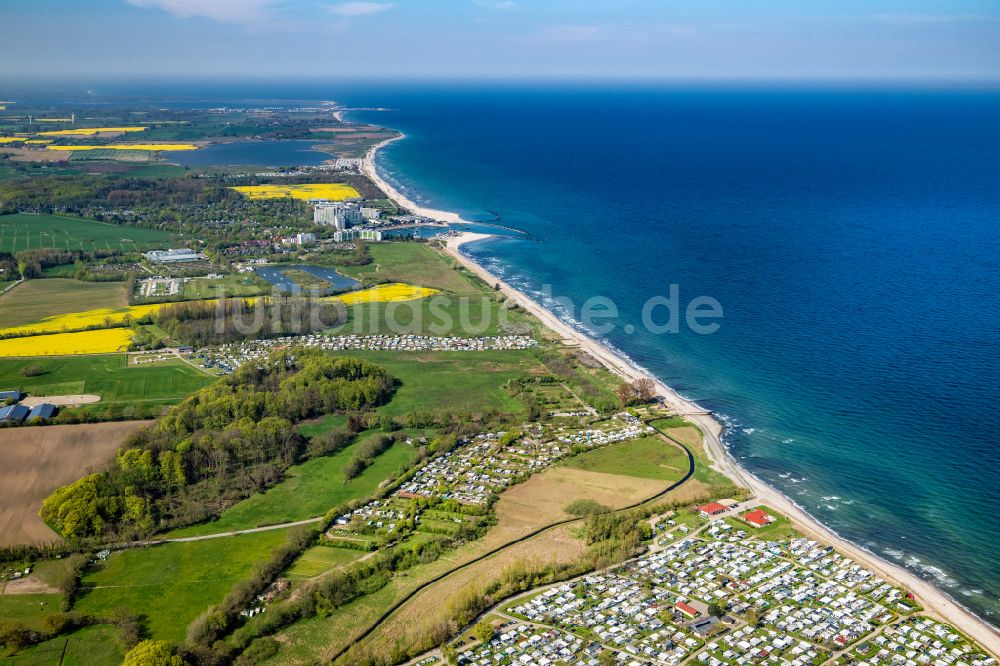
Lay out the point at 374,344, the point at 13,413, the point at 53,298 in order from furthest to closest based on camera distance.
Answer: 1. the point at 53,298
2. the point at 374,344
3. the point at 13,413

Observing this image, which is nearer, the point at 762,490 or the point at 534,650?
the point at 534,650

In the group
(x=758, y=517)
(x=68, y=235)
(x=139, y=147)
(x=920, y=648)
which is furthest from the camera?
(x=139, y=147)

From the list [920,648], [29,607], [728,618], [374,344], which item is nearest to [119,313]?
[374,344]

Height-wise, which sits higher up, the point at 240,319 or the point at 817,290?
the point at 817,290

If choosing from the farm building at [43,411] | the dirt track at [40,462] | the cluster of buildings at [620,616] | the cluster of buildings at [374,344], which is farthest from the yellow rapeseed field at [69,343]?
the cluster of buildings at [620,616]

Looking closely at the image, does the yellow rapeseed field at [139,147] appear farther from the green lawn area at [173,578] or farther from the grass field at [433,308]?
the green lawn area at [173,578]

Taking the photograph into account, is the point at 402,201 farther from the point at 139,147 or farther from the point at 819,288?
the point at 139,147
